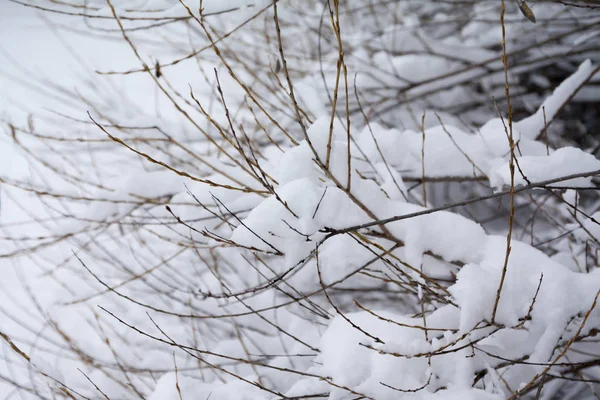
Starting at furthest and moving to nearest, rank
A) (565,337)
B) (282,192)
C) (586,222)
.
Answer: (586,222) < (565,337) < (282,192)

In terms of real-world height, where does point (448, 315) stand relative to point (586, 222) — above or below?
below

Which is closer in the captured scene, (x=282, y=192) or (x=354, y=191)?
(x=282, y=192)

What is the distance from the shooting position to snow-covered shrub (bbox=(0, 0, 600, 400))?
1334 mm

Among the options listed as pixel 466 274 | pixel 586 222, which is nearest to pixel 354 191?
pixel 466 274

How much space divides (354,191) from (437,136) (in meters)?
0.85

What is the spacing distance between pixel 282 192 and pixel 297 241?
163mm

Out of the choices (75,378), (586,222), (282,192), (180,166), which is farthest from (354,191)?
(75,378)

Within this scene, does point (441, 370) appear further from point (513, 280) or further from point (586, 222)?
point (586, 222)

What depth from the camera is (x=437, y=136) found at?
211 cm

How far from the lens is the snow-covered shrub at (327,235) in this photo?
1.33 metres

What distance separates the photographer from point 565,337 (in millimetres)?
1631

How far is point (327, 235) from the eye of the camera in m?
1.20

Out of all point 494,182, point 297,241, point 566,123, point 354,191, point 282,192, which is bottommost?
point 297,241

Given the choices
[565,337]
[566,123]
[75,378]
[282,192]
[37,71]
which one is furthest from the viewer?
[566,123]
